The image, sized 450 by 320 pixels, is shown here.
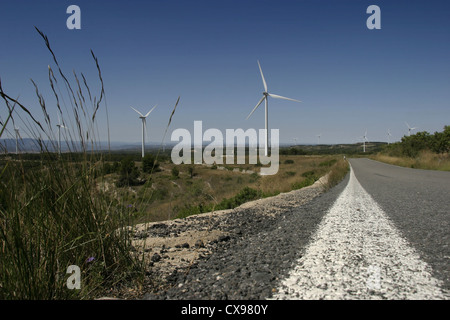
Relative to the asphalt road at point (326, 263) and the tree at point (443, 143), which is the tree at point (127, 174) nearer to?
the asphalt road at point (326, 263)

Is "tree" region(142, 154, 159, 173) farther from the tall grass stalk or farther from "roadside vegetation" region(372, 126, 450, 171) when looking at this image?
"roadside vegetation" region(372, 126, 450, 171)

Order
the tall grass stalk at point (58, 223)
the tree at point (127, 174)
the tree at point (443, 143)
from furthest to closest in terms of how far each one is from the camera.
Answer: the tree at point (443, 143), the tree at point (127, 174), the tall grass stalk at point (58, 223)

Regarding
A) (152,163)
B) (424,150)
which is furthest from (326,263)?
(424,150)

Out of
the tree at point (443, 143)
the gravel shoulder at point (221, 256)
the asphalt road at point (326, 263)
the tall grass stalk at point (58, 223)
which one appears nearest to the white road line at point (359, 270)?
the asphalt road at point (326, 263)

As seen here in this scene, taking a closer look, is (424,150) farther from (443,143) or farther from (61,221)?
(61,221)

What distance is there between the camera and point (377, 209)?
6.11 metres

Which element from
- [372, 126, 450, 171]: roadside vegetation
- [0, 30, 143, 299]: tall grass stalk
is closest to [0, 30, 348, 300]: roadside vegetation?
[0, 30, 143, 299]: tall grass stalk

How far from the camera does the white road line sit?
6.95 feet

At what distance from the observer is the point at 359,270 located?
100 inches

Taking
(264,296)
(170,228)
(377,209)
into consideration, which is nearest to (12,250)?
(264,296)

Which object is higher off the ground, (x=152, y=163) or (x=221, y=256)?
(x=152, y=163)

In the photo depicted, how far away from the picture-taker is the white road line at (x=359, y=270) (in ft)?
Result: 6.95
